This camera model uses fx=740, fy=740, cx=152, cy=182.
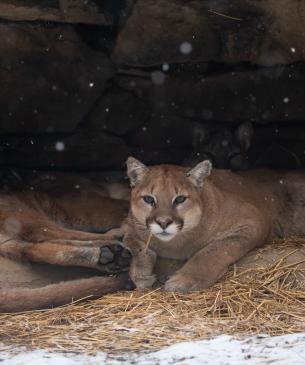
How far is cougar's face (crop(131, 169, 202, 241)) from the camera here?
14.8 ft

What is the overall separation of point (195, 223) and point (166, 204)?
0.85 ft

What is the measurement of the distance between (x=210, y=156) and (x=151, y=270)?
194 centimetres

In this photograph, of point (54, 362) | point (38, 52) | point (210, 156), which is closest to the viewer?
point (54, 362)

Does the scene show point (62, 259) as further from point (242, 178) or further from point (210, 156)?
point (210, 156)

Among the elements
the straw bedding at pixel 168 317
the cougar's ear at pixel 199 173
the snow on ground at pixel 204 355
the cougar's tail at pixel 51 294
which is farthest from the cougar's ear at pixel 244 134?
the snow on ground at pixel 204 355

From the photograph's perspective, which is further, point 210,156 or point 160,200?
point 210,156

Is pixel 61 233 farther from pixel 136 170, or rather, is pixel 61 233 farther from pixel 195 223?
pixel 195 223

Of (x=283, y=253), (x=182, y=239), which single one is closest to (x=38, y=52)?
(x=182, y=239)

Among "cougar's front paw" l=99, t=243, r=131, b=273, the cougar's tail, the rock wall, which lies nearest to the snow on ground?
the cougar's tail

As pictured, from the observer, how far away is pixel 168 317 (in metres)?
3.94

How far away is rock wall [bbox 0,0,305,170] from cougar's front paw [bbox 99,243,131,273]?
1.48 meters

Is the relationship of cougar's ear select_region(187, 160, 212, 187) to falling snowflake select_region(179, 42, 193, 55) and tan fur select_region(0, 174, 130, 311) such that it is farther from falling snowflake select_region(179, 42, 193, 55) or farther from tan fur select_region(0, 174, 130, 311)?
falling snowflake select_region(179, 42, 193, 55)

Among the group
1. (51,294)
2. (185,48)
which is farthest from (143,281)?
(185,48)

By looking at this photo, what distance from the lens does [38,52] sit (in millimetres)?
5316
